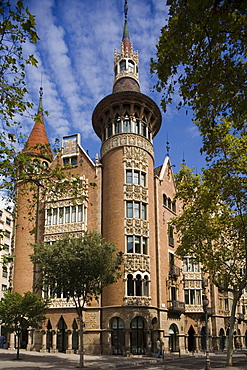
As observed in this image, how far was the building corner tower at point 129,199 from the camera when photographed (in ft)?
107

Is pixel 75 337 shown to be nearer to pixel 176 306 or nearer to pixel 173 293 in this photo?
pixel 176 306

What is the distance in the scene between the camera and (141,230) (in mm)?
34875

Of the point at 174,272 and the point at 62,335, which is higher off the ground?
the point at 174,272

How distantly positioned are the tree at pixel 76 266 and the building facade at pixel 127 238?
622 centimetres

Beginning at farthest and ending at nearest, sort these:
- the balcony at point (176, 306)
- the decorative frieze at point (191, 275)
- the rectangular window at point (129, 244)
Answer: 1. the decorative frieze at point (191, 275)
2. the balcony at point (176, 306)
3. the rectangular window at point (129, 244)

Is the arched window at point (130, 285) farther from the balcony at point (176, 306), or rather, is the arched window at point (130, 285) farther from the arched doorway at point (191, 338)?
the arched doorway at point (191, 338)

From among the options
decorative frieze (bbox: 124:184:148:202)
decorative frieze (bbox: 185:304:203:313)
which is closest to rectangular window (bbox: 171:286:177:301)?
decorative frieze (bbox: 185:304:203:313)

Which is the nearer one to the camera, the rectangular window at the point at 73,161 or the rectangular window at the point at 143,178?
the rectangular window at the point at 143,178

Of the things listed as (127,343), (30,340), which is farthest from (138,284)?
(30,340)

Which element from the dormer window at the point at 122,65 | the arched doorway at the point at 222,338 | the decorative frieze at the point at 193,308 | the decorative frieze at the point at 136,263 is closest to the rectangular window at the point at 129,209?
the decorative frieze at the point at 136,263

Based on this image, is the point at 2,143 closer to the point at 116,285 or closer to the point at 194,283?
the point at 116,285

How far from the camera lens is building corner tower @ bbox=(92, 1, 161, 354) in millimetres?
32469

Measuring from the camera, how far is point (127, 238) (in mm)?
→ 34281

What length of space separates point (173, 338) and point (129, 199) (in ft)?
47.8
